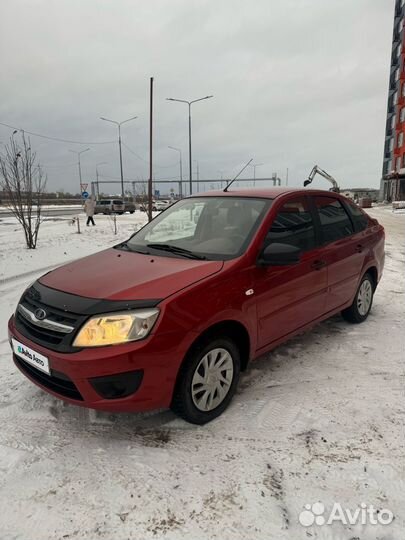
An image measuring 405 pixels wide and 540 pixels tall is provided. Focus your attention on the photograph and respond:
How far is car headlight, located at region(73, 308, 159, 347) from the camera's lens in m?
2.34

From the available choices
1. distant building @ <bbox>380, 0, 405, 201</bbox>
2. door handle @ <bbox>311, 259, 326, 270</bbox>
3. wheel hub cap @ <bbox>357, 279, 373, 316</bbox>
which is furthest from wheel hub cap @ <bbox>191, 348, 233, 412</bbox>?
distant building @ <bbox>380, 0, 405, 201</bbox>

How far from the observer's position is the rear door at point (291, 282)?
10.1 feet

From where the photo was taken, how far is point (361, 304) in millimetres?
4656

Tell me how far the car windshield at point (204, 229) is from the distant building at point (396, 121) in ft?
162

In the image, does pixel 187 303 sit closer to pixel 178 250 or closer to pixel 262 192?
pixel 178 250

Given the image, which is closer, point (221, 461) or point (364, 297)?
point (221, 461)

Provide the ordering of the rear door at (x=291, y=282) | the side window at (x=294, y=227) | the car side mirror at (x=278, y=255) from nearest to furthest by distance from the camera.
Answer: the car side mirror at (x=278, y=255), the rear door at (x=291, y=282), the side window at (x=294, y=227)

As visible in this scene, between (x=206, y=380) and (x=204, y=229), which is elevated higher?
(x=204, y=229)

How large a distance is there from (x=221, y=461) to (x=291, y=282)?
1542mm

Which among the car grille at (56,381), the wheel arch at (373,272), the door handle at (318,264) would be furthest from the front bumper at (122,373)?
the wheel arch at (373,272)

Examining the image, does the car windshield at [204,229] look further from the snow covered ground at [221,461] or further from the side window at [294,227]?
the snow covered ground at [221,461]

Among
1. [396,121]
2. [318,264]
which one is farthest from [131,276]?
[396,121]

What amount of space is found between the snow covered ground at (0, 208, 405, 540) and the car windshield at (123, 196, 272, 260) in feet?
3.98

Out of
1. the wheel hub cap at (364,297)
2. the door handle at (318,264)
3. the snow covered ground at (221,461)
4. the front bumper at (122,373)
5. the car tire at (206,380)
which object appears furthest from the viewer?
the wheel hub cap at (364,297)
